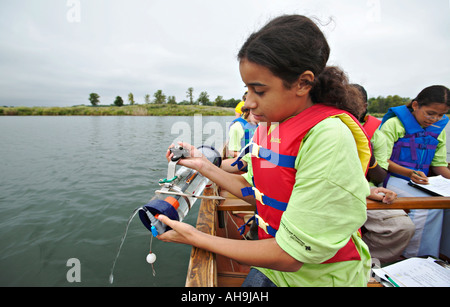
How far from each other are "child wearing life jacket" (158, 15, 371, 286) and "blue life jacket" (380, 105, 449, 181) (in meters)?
2.80

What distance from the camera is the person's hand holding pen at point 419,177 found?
2.78 metres

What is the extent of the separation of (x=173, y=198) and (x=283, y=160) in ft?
3.12

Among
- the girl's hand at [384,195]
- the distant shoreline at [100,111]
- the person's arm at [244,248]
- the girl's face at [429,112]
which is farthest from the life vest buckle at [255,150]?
the distant shoreline at [100,111]

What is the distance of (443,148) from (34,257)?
7.15 meters

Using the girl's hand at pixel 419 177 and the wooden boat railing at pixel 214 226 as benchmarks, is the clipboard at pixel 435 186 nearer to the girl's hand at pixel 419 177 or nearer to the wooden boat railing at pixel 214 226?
the girl's hand at pixel 419 177

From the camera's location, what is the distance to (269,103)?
1.11m

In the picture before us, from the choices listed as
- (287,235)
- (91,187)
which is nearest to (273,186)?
(287,235)

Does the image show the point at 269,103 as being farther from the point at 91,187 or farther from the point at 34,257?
the point at 91,187

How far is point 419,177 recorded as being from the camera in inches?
110

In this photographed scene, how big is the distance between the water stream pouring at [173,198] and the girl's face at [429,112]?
3.22 meters

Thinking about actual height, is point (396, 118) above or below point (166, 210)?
above

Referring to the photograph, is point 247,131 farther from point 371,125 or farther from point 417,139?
point 417,139

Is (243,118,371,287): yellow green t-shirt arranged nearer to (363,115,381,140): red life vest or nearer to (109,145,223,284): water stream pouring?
(109,145,223,284): water stream pouring

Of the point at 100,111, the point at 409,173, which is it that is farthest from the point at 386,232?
the point at 100,111
